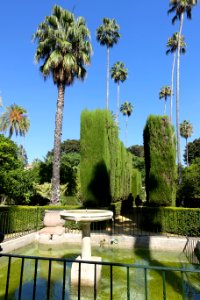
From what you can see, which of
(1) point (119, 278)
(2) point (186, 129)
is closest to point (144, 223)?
(1) point (119, 278)

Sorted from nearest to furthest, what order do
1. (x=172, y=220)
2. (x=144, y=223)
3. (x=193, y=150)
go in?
(x=172, y=220), (x=144, y=223), (x=193, y=150)

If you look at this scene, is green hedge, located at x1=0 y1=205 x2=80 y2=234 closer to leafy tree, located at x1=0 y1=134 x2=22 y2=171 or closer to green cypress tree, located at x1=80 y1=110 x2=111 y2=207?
green cypress tree, located at x1=80 y1=110 x2=111 y2=207

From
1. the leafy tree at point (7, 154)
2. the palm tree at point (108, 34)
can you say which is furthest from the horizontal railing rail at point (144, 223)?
the palm tree at point (108, 34)

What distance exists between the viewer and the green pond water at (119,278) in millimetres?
6005

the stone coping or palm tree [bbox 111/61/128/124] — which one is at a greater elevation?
palm tree [bbox 111/61/128/124]

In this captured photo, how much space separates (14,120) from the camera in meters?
41.8

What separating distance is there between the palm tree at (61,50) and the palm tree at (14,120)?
23.5 m

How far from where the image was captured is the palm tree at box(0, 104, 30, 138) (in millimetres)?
41562

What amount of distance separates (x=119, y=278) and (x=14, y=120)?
3797cm

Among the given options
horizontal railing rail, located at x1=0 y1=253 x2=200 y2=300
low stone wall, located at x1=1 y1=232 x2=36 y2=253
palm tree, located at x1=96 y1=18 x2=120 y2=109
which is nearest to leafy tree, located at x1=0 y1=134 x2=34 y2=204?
low stone wall, located at x1=1 y1=232 x2=36 y2=253

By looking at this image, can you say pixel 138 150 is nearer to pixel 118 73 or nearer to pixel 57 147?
pixel 118 73

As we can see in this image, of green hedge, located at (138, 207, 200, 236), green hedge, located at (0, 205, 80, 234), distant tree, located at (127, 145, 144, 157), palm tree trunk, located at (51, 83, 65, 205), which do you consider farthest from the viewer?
distant tree, located at (127, 145, 144, 157)

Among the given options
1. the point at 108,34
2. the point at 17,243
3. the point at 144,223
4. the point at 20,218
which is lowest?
the point at 17,243

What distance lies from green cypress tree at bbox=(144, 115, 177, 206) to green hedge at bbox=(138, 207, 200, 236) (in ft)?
2.79
